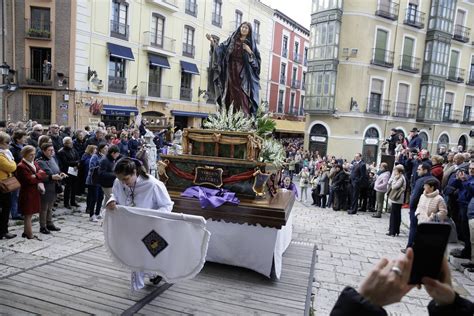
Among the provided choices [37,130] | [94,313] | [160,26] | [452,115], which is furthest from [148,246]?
[452,115]

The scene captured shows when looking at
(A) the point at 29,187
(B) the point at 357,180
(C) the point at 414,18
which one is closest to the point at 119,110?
(B) the point at 357,180

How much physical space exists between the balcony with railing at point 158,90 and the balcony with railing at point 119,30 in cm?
290

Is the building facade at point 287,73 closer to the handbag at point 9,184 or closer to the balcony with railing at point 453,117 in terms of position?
the balcony with railing at point 453,117

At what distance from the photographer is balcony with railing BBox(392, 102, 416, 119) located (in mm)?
25859

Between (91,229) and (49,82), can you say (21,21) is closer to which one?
(49,82)

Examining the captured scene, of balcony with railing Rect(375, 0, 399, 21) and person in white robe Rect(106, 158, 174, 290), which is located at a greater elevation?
balcony with railing Rect(375, 0, 399, 21)

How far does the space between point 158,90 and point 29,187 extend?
17862mm

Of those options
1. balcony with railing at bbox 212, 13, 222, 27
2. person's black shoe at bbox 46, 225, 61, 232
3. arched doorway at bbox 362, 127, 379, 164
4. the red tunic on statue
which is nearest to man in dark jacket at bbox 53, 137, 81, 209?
person's black shoe at bbox 46, 225, 61, 232

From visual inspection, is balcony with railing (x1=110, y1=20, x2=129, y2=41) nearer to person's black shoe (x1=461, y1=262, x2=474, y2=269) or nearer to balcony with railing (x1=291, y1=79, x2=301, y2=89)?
person's black shoe (x1=461, y1=262, x2=474, y2=269)

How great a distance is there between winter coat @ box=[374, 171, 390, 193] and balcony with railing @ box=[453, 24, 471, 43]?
22899 mm

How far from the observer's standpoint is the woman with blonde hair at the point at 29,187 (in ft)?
19.5

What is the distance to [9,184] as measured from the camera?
570 centimetres

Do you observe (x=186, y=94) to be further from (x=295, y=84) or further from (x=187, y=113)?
(x=295, y=84)

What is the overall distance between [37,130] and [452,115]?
29932 millimetres
